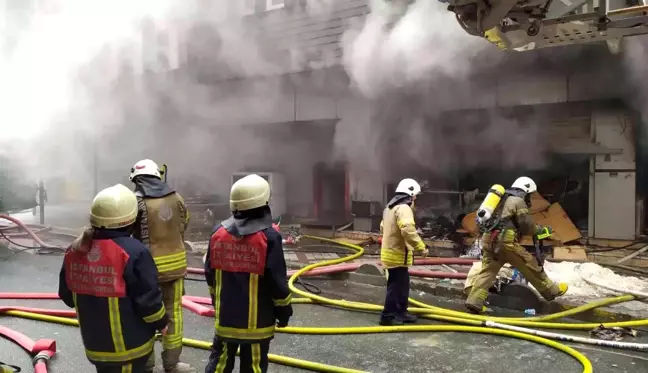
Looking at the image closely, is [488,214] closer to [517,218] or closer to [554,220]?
[517,218]

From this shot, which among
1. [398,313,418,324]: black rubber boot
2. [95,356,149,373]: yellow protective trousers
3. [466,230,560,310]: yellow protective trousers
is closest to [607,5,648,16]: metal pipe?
[466,230,560,310]: yellow protective trousers

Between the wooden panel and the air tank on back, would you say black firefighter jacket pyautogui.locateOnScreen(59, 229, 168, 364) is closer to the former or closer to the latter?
the air tank on back

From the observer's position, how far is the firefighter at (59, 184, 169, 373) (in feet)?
8.61

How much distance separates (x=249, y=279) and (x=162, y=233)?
119 cm

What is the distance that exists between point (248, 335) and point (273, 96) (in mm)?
9347

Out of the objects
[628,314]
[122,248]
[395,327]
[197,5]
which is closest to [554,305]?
[628,314]

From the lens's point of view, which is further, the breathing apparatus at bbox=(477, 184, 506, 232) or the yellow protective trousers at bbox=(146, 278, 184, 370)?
the breathing apparatus at bbox=(477, 184, 506, 232)

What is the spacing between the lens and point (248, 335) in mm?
2969

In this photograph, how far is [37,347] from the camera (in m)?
4.17

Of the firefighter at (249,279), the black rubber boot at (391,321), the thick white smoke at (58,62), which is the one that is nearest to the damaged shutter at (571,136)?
the black rubber boot at (391,321)

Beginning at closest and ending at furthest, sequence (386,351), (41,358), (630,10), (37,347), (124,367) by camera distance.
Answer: (124,367)
(630,10)
(41,358)
(37,347)
(386,351)

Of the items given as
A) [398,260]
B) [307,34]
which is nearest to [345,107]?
[307,34]

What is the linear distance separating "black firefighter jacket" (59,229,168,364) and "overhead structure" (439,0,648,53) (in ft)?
8.57

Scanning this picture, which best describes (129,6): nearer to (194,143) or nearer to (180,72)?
(180,72)
